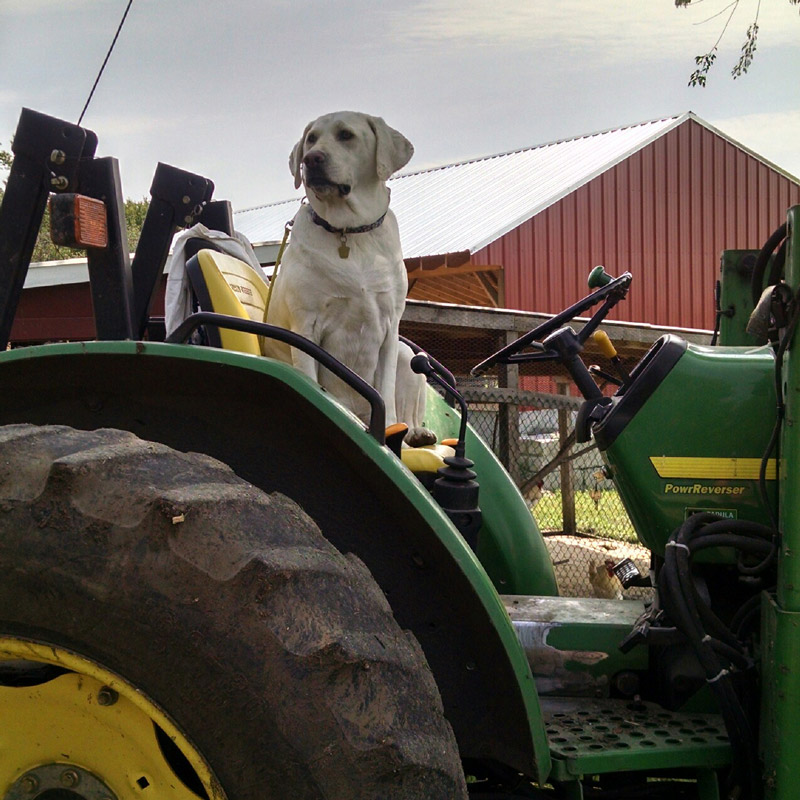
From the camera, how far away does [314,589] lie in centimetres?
117

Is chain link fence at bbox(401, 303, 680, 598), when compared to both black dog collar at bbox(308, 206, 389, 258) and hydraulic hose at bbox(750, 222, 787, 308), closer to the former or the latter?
black dog collar at bbox(308, 206, 389, 258)

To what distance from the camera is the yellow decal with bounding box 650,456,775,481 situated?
1.77 metres

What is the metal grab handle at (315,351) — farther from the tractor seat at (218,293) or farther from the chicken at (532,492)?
the chicken at (532,492)

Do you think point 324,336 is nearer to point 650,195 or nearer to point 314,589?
point 314,589

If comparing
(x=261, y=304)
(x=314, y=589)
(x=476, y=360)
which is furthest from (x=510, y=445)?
(x=314, y=589)

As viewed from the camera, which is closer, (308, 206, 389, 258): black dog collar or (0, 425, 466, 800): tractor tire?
(0, 425, 466, 800): tractor tire

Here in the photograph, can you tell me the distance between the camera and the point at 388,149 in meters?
3.90

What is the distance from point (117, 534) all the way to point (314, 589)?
274mm

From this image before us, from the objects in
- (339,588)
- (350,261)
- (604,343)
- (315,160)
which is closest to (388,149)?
(315,160)

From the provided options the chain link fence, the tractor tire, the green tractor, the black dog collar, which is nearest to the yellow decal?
the green tractor

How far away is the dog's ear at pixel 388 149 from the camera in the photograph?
387 cm

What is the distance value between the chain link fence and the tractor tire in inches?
155

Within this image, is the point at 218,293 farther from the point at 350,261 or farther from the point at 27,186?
the point at 350,261

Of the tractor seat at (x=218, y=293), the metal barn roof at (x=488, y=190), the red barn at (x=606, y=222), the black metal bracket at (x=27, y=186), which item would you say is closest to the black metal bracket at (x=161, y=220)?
the tractor seat at (x=218, y=293)
